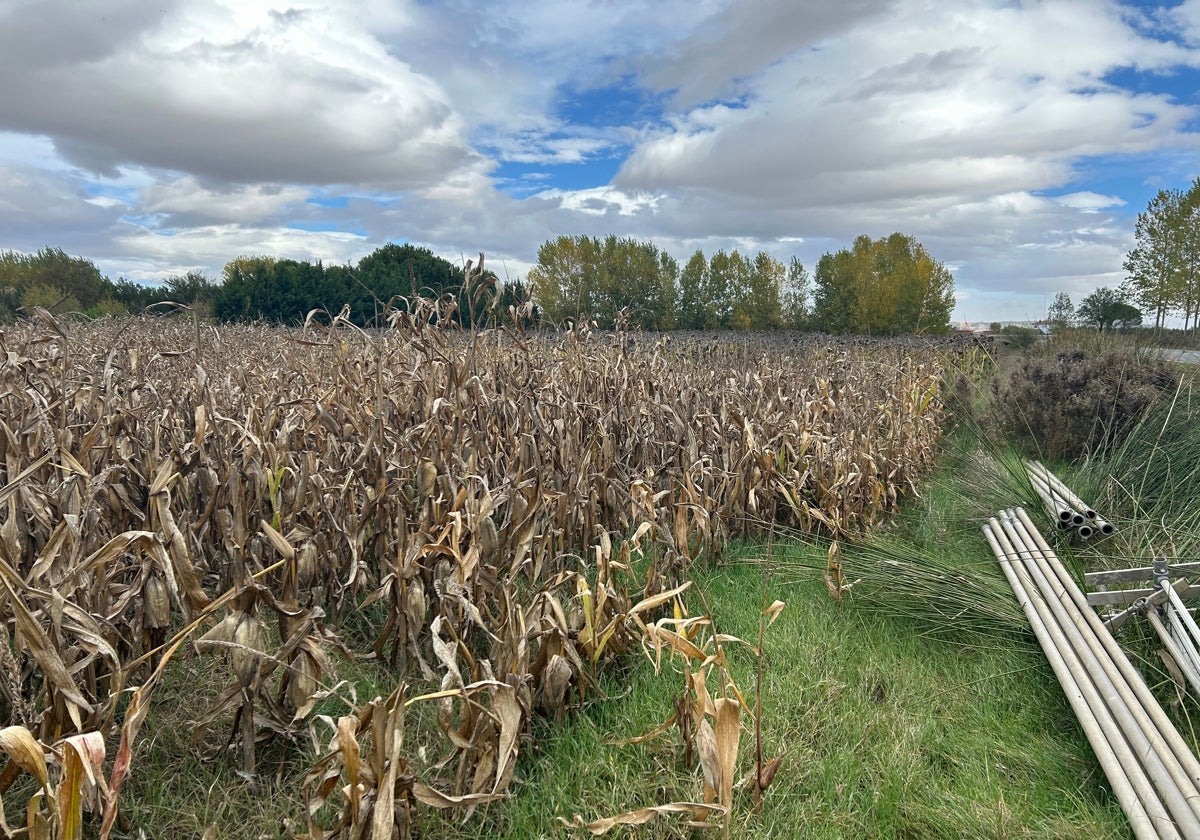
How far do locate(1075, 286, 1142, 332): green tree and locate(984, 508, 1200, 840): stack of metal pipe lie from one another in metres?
8.88

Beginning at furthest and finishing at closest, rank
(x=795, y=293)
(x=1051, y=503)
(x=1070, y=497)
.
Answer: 1. (x=795, y=293)
2. (x=1070, y=497)
3. (x=1051, y=503)

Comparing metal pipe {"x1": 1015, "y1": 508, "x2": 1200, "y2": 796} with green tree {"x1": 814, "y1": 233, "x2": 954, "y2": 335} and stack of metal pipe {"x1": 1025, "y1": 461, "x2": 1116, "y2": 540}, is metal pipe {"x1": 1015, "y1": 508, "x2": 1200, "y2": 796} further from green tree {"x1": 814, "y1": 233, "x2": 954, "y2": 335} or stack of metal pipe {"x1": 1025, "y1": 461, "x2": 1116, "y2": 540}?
green tree {"x1": 814, "y1": 233, "x2": 954, "y2": 335}

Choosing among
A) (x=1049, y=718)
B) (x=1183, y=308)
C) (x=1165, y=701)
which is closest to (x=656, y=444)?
(x=1049, y=718)

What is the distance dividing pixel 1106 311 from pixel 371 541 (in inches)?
839

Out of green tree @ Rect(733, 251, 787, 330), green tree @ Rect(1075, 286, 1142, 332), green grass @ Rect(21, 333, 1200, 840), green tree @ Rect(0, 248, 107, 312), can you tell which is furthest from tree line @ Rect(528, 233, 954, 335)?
green grass @ Rect(21, 333, 1200, 840)

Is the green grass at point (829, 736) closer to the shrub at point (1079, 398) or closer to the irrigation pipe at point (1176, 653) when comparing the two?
the irrigation pipe at point (1176, 653)

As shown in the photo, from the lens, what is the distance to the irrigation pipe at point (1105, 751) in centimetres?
221

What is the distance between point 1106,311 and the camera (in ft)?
63.2

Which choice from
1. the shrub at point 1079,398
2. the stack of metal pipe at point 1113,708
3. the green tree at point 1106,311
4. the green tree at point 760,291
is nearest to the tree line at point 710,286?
the green tree at point 760,291

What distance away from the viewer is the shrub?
6.96 metres

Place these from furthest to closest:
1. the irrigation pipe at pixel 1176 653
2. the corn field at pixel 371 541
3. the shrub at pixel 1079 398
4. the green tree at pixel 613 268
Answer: the green tree at pixel 613 268, the shrub at pixel 1079 398, the irrigation pipe at pixel 1176 653, the corn field at pixel 371 541

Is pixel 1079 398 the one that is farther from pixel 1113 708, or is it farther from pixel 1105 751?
pixel 1105 751

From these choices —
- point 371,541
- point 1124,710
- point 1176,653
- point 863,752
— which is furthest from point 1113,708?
point 371,541

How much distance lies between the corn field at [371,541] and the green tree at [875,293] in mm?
29314
